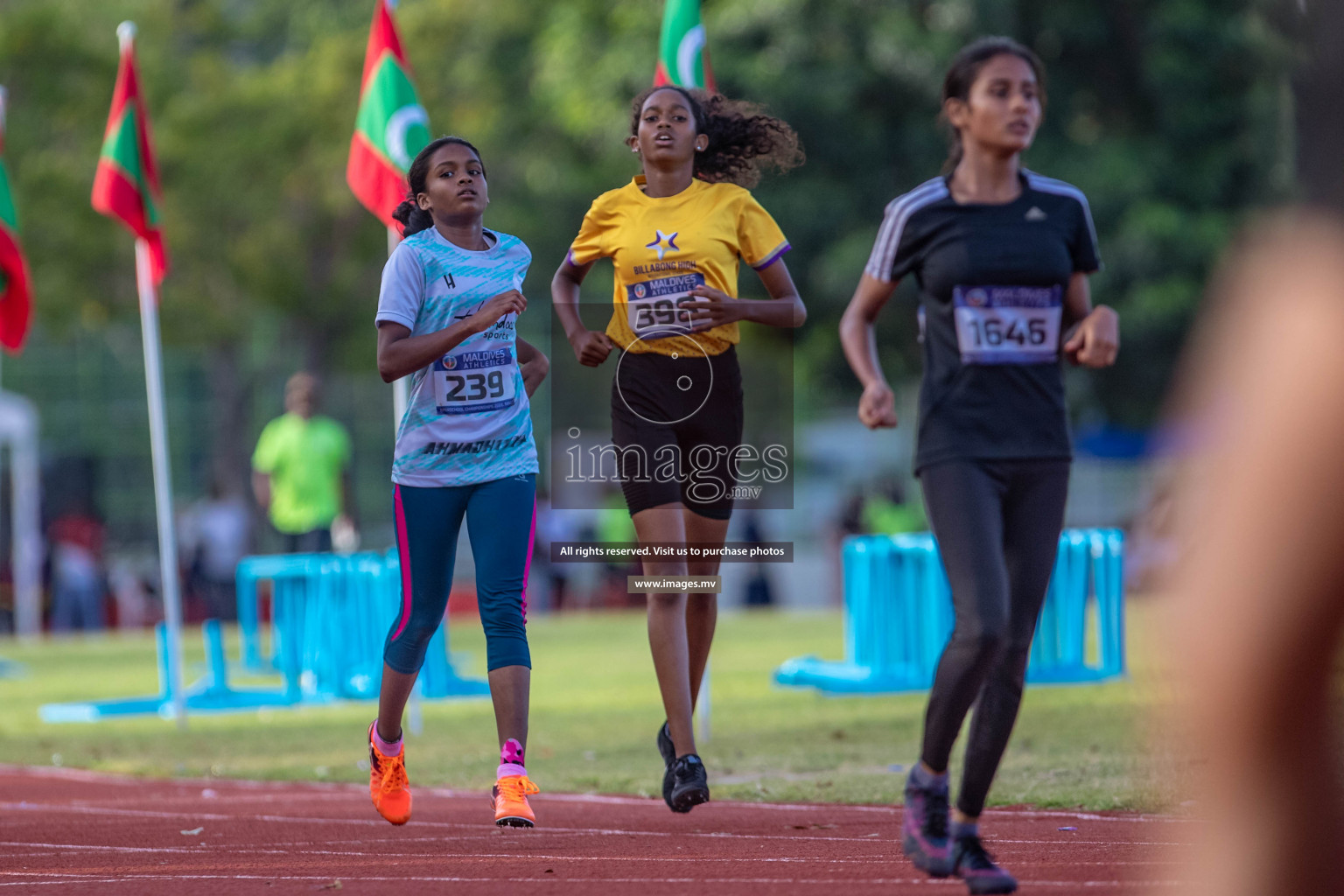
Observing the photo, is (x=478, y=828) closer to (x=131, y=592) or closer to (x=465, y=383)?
(x=465, y=383)

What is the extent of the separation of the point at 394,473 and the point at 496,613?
0.63m

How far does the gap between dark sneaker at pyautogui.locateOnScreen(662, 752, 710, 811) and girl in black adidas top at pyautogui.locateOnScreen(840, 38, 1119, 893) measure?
5.31 ft

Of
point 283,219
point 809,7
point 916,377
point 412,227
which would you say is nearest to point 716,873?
A: point 412,227

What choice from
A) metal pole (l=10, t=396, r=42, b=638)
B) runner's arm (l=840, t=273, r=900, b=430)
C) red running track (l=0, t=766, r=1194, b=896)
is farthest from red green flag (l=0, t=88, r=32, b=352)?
metal pole (l=10, t=396, r=42, b=638)

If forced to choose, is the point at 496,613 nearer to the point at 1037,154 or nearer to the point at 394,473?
the point at 394,473

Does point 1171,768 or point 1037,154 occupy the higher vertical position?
point 1037,154

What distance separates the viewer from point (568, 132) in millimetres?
Answer: 31031

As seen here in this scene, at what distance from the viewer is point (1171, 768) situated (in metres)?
8.00

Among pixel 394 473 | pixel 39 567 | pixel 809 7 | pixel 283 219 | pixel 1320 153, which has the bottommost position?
pixel 39 567

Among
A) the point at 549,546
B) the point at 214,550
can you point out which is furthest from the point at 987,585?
the point at 214,550

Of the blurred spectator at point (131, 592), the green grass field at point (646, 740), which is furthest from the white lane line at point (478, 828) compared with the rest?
the blurred spectator at point (131, 592)

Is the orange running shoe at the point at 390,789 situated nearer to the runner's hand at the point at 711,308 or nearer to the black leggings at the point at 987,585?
the runner's hand at the point at 711,308

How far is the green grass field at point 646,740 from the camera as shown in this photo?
8156 mm

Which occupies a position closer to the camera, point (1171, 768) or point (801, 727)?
point (1171, 768)
